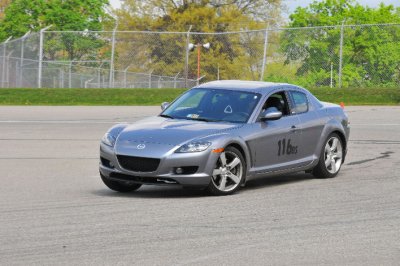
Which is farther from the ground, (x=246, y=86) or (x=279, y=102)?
(x=246, y=86)

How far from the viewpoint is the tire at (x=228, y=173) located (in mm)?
12305

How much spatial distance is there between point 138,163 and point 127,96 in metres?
23.9

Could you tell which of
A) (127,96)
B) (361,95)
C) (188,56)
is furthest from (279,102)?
(188,56)

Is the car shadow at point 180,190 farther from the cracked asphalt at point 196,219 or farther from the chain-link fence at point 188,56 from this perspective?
the chain-link fence at point 188,56

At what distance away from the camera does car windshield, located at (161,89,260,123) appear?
519 inches

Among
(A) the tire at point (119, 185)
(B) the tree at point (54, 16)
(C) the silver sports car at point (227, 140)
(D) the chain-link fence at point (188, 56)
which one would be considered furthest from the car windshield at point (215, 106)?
(B) the tree at point (54, 16)

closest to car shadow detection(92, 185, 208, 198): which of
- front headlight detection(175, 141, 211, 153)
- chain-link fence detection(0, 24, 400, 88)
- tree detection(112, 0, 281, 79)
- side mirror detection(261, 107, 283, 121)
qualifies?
front headlight detection(175, 141, 211, 153)

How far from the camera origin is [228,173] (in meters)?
12.4

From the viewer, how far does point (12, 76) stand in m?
42.2

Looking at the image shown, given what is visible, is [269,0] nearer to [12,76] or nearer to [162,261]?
[12,76]

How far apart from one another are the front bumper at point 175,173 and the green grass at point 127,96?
22785mm

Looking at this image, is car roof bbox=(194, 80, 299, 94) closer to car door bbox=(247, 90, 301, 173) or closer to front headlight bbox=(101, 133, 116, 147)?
car door bbox=(247, 90, 301, 173)

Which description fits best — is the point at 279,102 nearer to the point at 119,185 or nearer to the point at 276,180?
the point at 276,180

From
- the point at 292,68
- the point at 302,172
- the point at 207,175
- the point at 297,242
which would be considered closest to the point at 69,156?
the point at 302,172
